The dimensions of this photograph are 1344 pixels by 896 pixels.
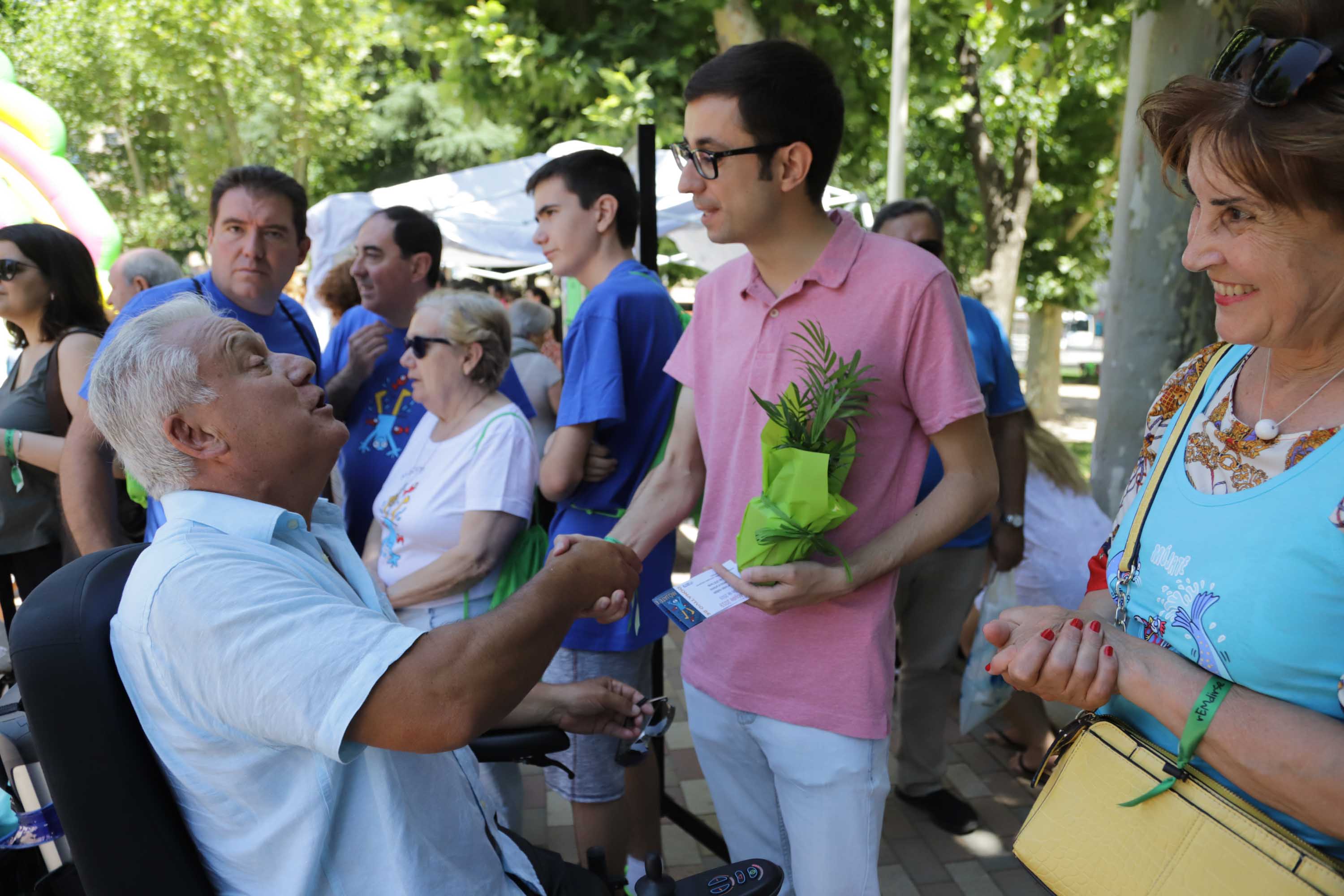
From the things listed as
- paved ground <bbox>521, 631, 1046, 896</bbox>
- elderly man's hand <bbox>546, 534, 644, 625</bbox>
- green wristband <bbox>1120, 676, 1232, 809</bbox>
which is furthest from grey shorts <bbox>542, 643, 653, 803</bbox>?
green wristband <bbox>1120, 676, 1232, 809</bbox>

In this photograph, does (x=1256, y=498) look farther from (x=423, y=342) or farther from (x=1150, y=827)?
(x=423, y=342)

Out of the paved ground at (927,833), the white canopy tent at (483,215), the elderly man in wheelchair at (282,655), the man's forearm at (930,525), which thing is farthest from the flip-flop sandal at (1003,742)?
the white canopy tent at (483,215)

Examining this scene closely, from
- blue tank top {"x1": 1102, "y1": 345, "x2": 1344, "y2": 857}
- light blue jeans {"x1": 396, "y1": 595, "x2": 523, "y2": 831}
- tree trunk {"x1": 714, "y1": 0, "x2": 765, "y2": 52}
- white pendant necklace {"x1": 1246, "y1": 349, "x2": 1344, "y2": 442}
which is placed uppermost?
tree trunk {"x1": 714, "y1": 0, "x2": 765, "y2": 52}

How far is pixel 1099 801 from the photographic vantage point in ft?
4.27

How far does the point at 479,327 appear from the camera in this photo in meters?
2.94

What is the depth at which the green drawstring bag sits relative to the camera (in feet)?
9.16

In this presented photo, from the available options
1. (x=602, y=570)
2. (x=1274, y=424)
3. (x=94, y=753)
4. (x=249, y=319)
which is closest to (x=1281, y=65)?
(x=1274, y=424)

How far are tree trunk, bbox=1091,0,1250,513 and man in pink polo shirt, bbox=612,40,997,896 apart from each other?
2509 millimetres

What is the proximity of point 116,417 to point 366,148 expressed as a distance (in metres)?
27.3

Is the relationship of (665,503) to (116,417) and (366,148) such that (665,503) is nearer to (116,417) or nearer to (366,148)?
(116,417)

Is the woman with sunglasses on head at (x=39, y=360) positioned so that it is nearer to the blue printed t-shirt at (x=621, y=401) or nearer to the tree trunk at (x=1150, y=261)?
the blue printed t-shirt at (x=621, y=401)

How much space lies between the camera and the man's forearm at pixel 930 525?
1.89m

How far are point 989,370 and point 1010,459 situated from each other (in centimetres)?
37

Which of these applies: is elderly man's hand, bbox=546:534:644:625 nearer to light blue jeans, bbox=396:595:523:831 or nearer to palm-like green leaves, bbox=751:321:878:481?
palm-like green leaves, bbox=751:321:878:481
